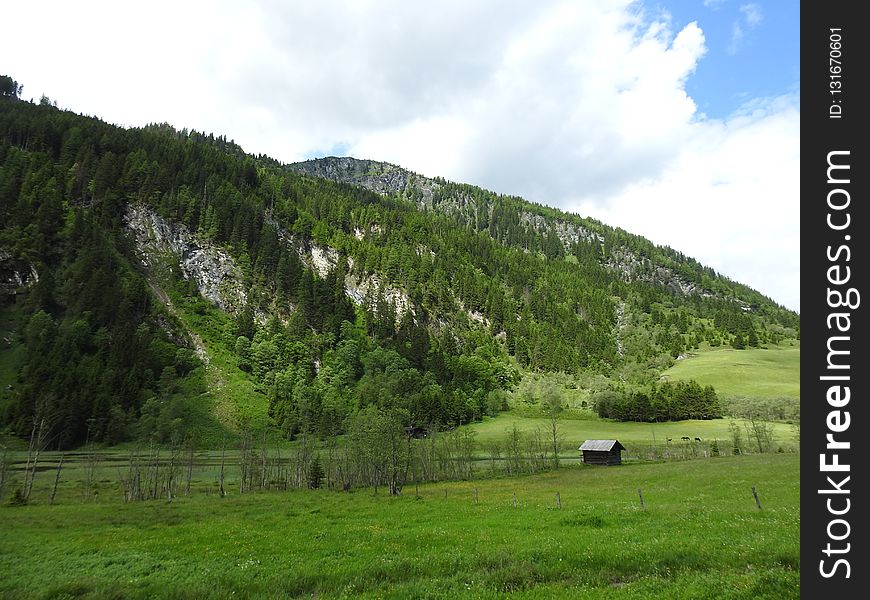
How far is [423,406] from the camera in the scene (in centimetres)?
13512

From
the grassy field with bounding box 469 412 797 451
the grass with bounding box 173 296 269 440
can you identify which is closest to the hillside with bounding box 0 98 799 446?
the grass with bounding box 173 296 269 440

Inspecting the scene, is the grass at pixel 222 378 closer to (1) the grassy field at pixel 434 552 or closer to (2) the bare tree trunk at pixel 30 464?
(2) the bare tree trunk at pixel 30 464

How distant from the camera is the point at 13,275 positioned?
116938 mm

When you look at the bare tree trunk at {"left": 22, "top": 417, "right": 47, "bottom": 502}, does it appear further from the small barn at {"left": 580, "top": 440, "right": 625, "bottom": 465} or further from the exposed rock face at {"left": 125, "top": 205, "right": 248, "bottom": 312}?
the small barn at {"left": 580, "top": 440, "right": 625, "bottom": 465}

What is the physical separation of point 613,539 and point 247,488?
2670 inches

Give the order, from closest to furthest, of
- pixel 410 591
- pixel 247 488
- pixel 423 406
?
pixel 410 591, pixel 247 488, pixel 423 406

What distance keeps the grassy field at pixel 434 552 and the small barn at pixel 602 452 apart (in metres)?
47.0

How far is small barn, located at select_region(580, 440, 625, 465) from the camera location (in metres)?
81.2

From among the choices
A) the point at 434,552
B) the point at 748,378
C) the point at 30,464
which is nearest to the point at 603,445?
the point at 434,552

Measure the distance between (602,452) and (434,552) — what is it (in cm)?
7410

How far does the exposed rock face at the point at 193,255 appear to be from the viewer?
15600 centimetres

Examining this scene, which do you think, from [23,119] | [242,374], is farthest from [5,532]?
[23,119]
